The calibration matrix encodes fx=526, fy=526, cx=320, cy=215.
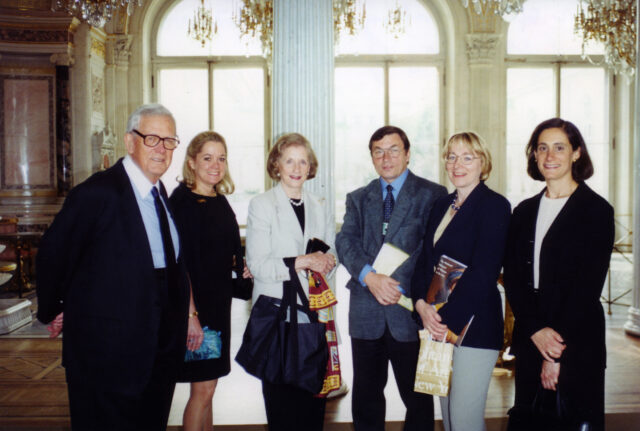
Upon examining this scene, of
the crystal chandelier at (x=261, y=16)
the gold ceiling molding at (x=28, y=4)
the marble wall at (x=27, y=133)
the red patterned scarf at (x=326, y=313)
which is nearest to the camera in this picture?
the red patterned scarf at (x=326, y=313)

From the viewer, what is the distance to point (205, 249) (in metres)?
2.46

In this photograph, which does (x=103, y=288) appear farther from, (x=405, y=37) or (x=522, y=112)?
(x=522, y=112)

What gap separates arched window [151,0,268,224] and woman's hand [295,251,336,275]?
888 cm

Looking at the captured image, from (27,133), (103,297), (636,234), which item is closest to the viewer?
(103,297)

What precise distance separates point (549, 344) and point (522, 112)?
10163mm

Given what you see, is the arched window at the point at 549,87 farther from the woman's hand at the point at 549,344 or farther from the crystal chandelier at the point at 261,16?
the woman's hand at the point at 549,344

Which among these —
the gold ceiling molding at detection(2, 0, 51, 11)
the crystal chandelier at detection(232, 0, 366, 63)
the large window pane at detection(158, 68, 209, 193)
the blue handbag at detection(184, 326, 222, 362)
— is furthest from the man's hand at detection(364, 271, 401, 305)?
the large window pane at detection(158, 68, 209, 193)

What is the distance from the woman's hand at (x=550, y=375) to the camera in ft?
6.58

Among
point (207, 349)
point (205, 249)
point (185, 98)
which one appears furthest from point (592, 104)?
point (207, 349)

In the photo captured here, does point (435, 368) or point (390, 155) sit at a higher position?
point (390, 155)

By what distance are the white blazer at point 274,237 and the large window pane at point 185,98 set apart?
30.3 ft

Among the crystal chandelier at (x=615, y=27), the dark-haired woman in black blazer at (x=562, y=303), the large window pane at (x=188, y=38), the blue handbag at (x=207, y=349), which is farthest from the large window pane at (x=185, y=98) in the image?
the dark-haired woman in black blazer at (x=562, y=303)

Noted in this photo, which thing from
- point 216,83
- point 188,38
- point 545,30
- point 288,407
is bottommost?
point 288,407

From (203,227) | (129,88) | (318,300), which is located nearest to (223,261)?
(203,227)
